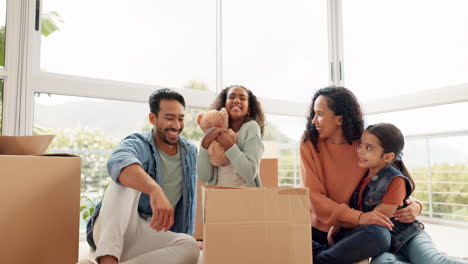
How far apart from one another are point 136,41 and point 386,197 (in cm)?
171

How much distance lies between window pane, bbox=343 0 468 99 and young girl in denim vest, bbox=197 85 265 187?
1.48 m

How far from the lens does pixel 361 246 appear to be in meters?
1.21

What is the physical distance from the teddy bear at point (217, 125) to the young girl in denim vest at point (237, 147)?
24mm

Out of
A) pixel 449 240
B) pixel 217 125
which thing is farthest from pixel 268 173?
pixel 449 240

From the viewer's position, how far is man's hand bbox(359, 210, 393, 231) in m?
1.24

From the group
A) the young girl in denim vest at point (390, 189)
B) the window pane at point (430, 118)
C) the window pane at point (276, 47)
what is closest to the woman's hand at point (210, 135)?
the young girl in denim vest at point (390, 189)

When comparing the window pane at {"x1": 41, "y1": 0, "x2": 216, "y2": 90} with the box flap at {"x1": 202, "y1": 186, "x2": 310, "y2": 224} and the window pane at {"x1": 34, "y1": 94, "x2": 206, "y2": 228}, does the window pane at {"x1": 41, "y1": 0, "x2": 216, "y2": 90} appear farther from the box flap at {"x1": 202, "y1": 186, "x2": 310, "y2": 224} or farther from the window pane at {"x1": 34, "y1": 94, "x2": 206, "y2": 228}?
the box flap at {"x1": 202, "y1": 186, "x2": 310, "y2": 224}

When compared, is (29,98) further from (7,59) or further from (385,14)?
(385,14)

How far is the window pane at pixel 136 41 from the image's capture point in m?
2.01

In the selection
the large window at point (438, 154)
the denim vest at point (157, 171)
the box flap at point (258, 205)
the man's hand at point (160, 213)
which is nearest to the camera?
the box flap at point (258, 205)

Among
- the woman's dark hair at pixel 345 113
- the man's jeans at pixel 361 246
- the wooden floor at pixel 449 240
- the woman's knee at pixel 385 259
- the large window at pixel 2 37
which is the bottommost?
the wooden floor at pixel 449 240

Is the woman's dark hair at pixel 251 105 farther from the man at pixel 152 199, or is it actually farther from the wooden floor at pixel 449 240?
the wooden floor at pixel 449 240

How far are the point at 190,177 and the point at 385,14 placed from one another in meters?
2.17

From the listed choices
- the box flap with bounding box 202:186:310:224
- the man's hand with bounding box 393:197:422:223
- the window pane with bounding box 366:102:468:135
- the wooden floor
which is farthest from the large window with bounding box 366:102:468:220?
the box flap with bounding box 202:186:310:224
